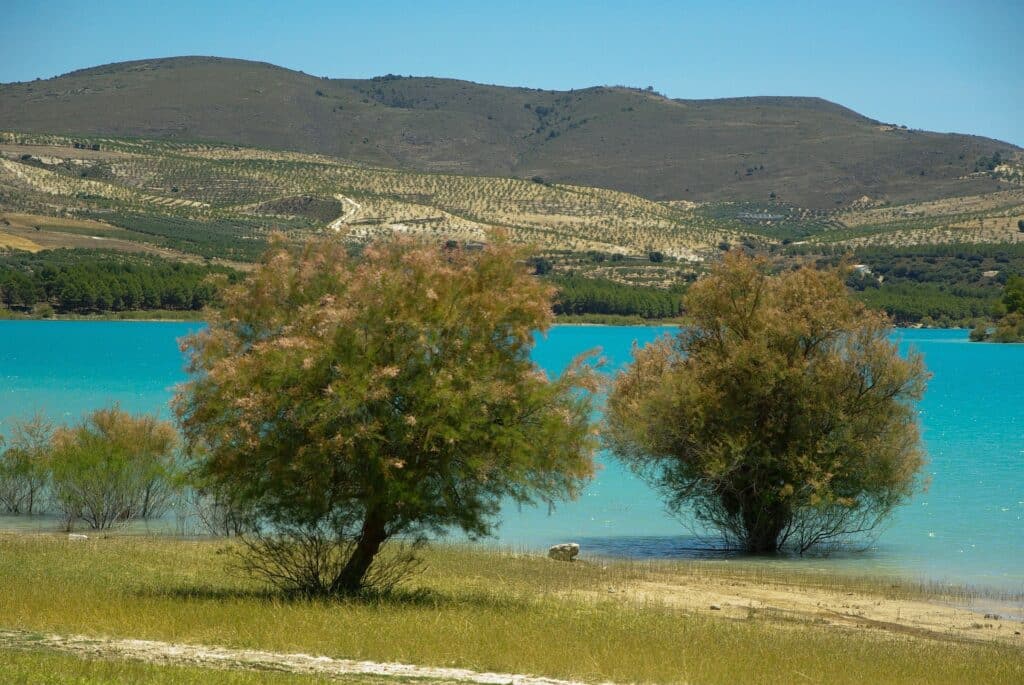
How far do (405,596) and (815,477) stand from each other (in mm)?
10730

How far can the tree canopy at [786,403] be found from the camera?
86.1ft

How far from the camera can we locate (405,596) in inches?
715

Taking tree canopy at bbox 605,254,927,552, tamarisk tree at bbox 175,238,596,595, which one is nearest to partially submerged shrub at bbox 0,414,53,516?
tree canopy at bbox 605,254,927,552

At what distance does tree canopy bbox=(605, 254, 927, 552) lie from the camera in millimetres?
26250

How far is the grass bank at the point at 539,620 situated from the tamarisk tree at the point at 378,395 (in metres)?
1.41

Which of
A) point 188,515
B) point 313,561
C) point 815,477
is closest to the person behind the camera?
point 313,561

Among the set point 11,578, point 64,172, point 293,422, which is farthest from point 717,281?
point 64,172

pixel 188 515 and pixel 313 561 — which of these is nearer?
pixel 313 561

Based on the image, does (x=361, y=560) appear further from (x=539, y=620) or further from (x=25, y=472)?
(x=25, y=472)

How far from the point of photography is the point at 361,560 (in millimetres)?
18141

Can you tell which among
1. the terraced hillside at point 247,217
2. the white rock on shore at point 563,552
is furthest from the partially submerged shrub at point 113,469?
the terraced hillside at point 247,217

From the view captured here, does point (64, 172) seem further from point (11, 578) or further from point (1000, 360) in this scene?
point (11, 578)

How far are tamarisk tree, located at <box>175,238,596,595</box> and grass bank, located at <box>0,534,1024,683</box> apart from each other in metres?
1.41

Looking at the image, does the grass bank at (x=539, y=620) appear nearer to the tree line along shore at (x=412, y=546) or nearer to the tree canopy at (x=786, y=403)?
the tree line along shore at (x=412, y=546)
